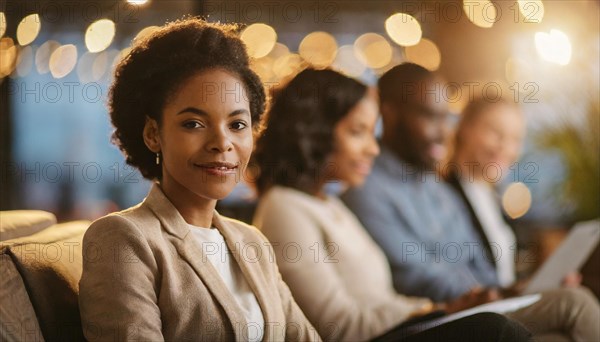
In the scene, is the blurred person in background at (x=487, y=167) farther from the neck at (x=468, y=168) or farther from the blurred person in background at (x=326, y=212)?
the blurred person in background at (x=326, y=212)

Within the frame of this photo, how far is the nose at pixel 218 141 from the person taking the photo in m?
1.78

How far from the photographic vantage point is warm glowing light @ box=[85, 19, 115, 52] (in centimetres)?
290

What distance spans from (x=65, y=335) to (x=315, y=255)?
4.41 ft

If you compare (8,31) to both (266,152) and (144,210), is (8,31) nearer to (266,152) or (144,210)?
(266,152)

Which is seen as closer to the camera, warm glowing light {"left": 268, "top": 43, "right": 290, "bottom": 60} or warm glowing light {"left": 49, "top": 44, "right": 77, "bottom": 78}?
warm glowing light {"left": 49, "top": 44, "right": 77, "bottom": 78}

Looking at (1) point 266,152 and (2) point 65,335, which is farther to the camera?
(1) point 266,152

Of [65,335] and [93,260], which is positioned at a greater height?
[93,260]

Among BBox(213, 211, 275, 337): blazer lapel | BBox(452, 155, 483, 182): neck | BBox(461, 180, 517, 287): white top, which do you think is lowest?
BBox(461, 180, 517, 287): white top

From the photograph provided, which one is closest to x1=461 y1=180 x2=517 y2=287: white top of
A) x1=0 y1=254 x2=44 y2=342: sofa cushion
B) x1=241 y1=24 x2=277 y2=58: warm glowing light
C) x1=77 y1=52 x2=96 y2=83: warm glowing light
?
x1=241 y1=24 x2=277 y2=58: warm glowing light

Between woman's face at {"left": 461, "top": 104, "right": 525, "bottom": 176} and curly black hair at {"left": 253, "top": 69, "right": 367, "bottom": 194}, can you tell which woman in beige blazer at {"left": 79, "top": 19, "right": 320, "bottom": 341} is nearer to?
curly black hair at {"left": 253, "top": 69, "right": 367, "bottom": 194}

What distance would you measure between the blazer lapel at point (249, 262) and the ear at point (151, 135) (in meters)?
0.22

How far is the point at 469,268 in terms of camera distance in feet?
13.5

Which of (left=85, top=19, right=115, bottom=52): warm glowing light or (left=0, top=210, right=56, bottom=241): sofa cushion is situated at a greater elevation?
(left=85, top=19, right=115, bottom=52): warm glowing light

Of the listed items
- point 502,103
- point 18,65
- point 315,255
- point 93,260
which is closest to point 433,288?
point 315,255
